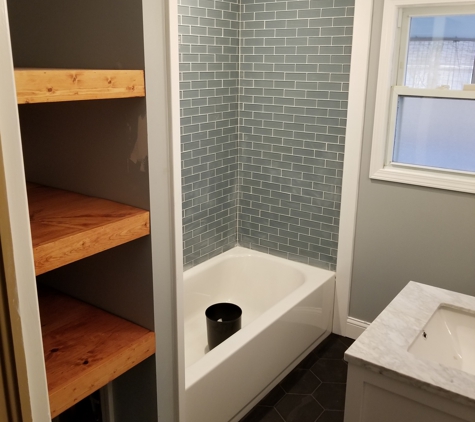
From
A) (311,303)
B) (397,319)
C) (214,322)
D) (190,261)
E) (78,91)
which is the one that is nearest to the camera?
(78,91)

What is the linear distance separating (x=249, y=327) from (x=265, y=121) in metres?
1.38

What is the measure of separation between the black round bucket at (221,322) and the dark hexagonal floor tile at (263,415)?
0.41m

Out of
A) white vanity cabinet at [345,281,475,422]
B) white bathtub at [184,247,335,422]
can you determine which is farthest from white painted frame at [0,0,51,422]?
white bathtub at [184,247,335,422]

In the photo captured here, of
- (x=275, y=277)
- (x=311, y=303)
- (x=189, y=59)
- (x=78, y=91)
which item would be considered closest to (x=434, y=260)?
(x=311, y=303)

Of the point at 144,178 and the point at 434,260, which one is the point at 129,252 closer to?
the point at 144,178

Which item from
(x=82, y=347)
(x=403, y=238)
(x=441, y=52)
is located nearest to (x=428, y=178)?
(x=403, y=238)

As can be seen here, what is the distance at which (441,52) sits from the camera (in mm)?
2648

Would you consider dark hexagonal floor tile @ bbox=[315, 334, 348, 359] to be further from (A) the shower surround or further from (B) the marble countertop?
(B) the marble countertop

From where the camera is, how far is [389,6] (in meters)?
2.63

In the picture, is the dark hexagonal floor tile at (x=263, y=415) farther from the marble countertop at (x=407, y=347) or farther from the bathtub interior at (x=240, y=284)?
the marble countertop at (x=407, y=347)

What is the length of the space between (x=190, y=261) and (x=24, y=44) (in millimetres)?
1805

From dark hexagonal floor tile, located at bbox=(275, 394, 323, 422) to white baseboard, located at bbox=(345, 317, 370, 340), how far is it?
0.69m

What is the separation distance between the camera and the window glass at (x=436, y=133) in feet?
8.77

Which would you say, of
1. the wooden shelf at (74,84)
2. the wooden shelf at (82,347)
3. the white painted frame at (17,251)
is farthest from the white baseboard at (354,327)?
the white painted frame at (17,251)
